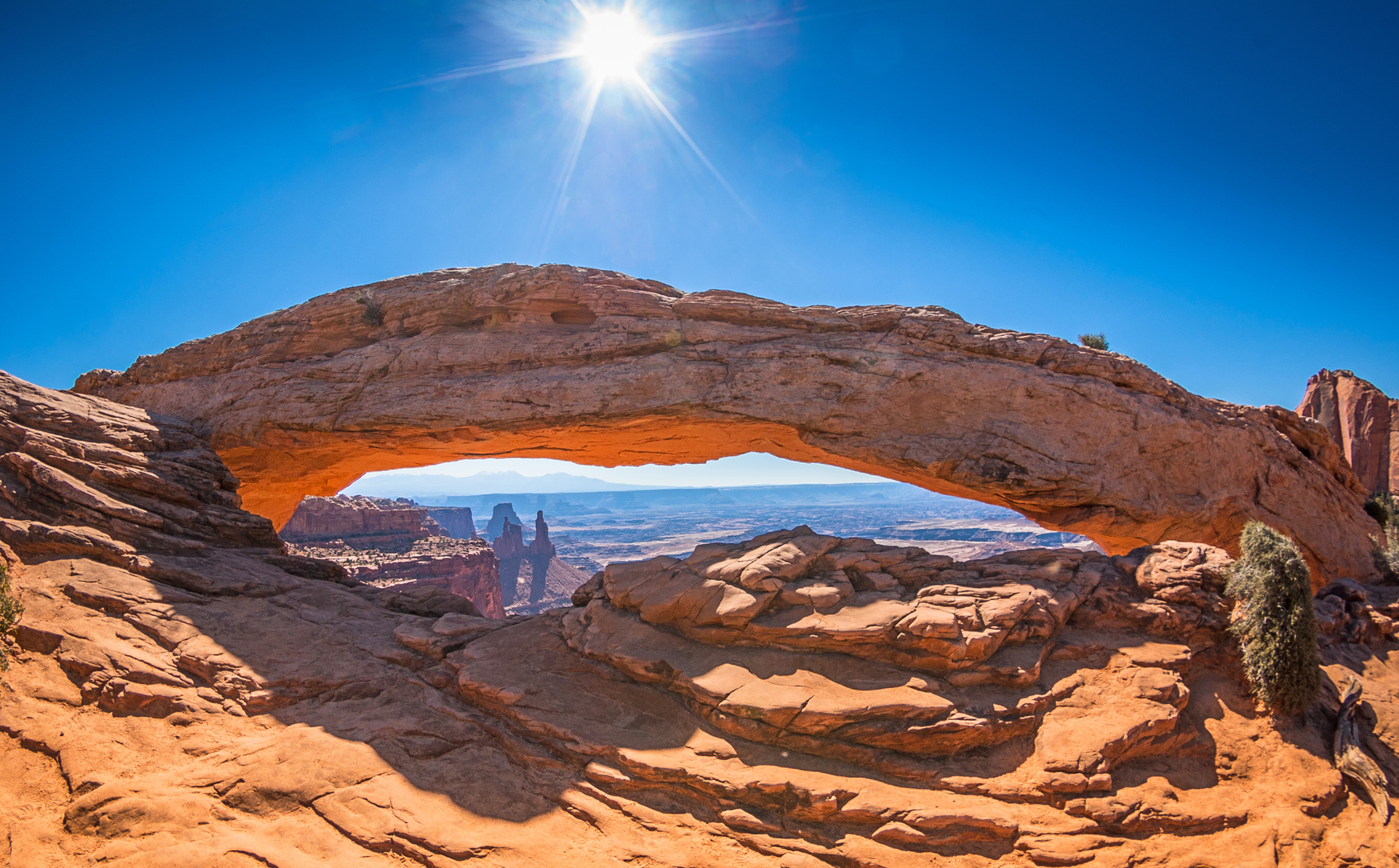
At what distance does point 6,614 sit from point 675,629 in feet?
39.3

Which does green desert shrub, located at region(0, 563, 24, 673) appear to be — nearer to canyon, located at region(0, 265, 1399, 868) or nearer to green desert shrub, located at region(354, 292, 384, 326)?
canyon, located at region(0, 265, 1399, 868)

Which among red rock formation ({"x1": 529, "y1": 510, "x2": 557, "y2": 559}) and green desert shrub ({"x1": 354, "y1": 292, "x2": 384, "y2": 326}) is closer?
green desert shrub ({"x1": 354, "y1": 292, "x2": 384, "y2": 326})

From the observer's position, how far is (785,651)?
11.0m

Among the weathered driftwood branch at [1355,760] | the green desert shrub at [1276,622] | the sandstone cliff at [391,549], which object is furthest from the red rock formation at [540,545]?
the weathered driftwood branch at [1355,760]

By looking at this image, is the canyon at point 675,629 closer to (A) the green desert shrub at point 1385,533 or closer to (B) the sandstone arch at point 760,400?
(B) the sandstone arch at point 760,400

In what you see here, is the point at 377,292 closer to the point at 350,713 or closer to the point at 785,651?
the point at 350,713

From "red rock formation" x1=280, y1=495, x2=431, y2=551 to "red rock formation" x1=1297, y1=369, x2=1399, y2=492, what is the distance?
250 feet

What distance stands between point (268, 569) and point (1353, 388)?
42.7 m

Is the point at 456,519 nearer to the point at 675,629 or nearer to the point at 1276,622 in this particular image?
the point at 675,629

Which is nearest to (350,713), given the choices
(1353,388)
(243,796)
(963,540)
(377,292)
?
(243,796)

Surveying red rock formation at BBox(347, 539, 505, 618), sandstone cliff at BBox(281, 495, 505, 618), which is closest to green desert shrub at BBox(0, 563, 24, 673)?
red rock formation at BBox(347, 539, 505, 618)

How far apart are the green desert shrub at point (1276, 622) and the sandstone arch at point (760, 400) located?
4.00 meters

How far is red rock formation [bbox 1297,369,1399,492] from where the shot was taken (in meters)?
23.7

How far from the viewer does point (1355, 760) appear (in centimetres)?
940
